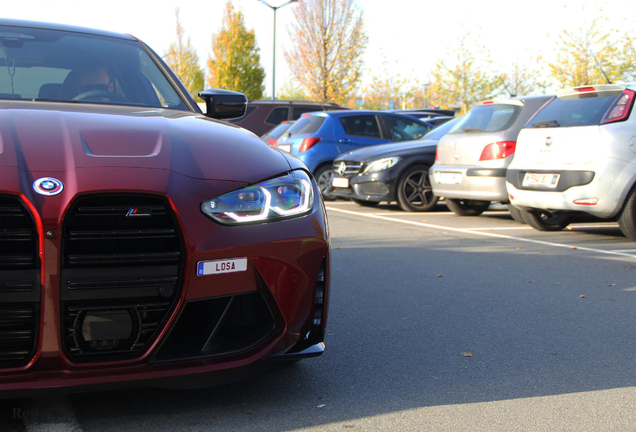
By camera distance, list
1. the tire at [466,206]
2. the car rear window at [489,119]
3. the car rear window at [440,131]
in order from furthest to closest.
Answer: the car rear window at [440,131]
the tire at [466,206]
the car rear window at [489,119]

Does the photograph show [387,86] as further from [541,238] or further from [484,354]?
[484,354]

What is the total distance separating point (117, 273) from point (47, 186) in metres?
0.37

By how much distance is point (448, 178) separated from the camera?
941 centimetres

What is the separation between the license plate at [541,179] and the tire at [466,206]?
2.46 meters

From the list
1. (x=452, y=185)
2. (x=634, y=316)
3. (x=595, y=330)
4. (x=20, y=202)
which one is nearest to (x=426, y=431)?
(x=20, y=202)

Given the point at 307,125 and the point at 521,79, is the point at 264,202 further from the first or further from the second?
the point at 521,79

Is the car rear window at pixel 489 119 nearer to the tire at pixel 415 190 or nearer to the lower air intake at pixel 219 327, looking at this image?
the tire at pixel 415 190

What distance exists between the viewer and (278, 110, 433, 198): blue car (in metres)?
13.0

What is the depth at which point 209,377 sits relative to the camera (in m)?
2.43

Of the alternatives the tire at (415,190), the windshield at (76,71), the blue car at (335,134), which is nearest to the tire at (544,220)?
the tire at (415,190)

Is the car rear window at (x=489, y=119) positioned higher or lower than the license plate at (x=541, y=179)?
higher

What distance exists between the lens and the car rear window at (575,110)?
715 cm

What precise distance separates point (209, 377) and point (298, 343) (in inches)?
14.9

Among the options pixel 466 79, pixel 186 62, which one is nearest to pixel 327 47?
pixel 466 79
